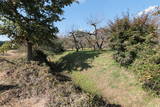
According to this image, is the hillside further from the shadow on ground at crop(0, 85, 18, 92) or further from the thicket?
the thicket

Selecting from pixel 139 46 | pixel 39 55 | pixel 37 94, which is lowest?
Result: pixel 37 94

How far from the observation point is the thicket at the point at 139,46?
6.08 m

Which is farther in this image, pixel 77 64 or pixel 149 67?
pixel 77 64

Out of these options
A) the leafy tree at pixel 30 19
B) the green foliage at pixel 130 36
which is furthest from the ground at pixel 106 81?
the leafy tree at pixel 30 19

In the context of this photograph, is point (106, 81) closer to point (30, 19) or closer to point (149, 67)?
point (149, 67)

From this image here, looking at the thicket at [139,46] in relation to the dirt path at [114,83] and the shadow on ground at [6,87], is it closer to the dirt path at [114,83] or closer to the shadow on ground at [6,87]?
the dirt path at [114,83]

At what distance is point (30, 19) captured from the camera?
978cm

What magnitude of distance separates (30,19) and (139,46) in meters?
7.73

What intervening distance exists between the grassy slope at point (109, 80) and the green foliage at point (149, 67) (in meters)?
0.48

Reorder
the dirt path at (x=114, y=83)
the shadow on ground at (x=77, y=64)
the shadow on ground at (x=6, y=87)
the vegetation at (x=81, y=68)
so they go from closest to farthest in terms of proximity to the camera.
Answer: the vegetation at (x=81, y=68), the shadow on ground at (x=6, y=87), the dirt path at (x=114, y=83), the shadow on ground at (x=77, y=64)

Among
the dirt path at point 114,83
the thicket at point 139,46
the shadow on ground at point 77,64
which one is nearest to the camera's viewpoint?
the dirt path at point 114,83

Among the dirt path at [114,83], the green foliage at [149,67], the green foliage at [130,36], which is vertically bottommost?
the dirt path at [114,83]

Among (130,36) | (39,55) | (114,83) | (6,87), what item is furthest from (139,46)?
(39,55)

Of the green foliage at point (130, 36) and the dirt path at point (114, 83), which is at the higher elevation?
the green foliage at point (130, 36)
